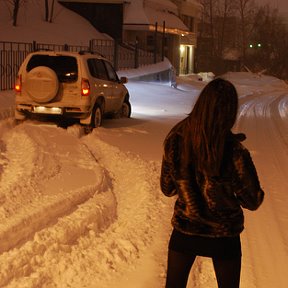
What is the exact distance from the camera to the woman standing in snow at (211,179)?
299 cm

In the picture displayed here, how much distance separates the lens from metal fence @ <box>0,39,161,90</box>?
1913 cm

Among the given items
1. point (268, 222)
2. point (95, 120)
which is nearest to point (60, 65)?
point (95, 120)

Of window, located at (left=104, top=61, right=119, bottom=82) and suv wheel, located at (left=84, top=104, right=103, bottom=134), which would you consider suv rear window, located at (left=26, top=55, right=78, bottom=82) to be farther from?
window, located at (left=104, top=61, right=119, bottom=82)


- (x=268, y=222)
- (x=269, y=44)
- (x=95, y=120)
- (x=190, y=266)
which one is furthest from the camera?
(x=269, y=44)

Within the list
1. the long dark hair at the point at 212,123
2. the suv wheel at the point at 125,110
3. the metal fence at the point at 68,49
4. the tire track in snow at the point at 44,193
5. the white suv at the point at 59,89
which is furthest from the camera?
the metal fence at the point at 68,49

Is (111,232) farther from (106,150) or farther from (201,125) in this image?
(106,150)

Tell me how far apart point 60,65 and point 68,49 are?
1264 cm

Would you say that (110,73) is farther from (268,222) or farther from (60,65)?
(268,222)

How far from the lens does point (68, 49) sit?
2452 centimetres

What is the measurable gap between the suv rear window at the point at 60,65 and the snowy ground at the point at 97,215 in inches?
44.7

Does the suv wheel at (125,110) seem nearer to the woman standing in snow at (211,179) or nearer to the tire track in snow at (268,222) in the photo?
the tire track in snow at (268,222)

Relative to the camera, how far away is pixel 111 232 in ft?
19.0

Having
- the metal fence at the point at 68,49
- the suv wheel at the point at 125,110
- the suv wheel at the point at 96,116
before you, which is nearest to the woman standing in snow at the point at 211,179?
the suv wheel at the point at 96,116

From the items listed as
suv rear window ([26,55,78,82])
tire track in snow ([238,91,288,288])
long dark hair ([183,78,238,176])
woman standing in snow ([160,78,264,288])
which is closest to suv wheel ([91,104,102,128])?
suv rear window ([26,55,78,82])
